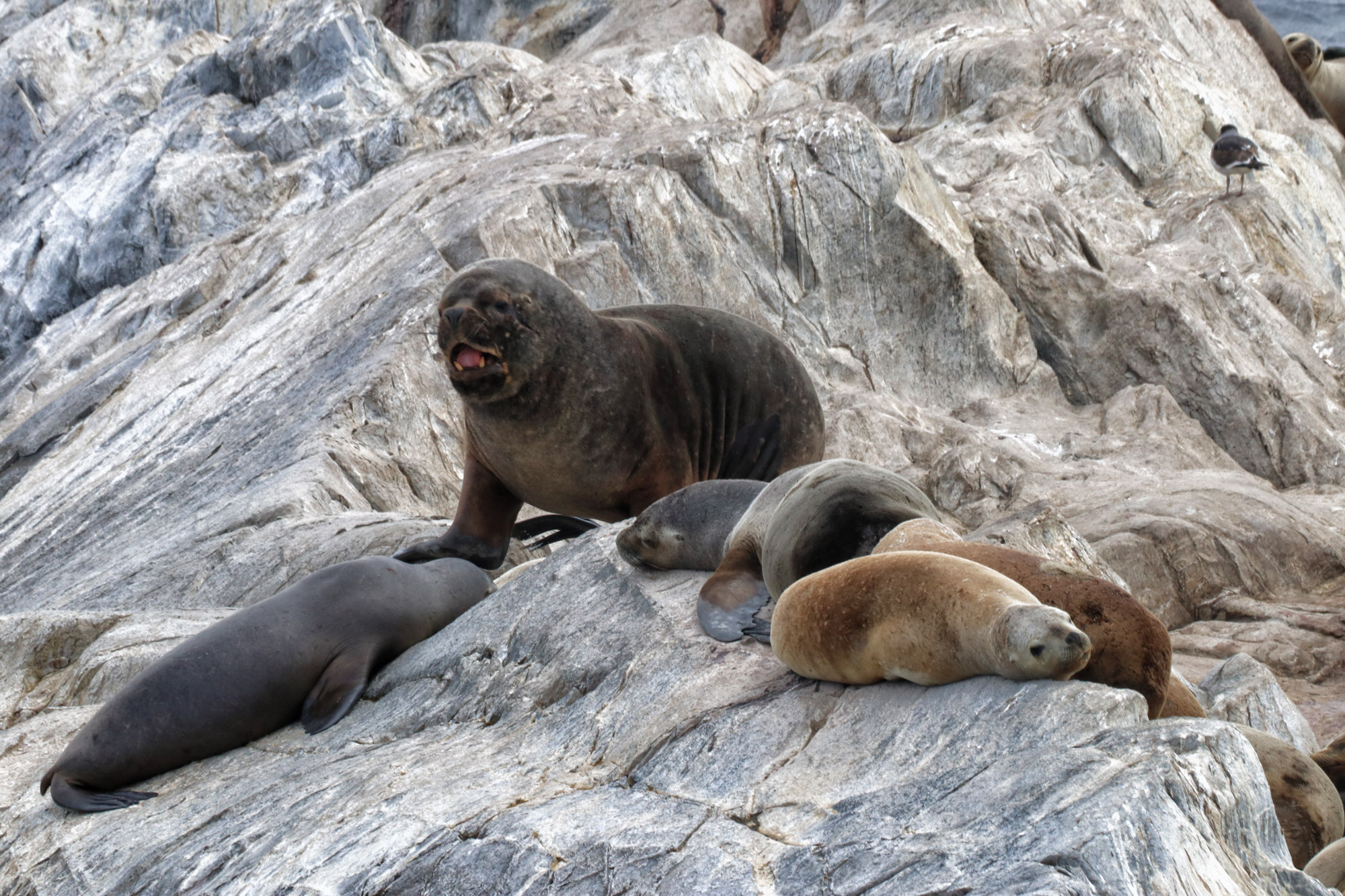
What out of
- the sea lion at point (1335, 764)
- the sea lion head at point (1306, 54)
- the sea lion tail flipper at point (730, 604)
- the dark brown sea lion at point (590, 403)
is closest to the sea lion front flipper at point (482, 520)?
A: the dark brown sea lion at point (590, 403)

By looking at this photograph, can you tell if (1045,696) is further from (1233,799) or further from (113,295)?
(113,295)

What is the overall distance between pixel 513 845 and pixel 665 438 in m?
3.54

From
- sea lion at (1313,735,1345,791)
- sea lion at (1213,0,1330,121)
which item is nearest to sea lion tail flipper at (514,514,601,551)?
sea lion at (1313,735,1345,791)

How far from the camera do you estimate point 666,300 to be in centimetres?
1032

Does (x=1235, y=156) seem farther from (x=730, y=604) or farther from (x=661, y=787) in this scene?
(x=661, y=787)

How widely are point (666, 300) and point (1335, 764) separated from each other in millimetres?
7146

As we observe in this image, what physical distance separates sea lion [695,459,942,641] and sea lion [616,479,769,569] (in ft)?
1.07

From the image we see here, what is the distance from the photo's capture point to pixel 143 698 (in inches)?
162

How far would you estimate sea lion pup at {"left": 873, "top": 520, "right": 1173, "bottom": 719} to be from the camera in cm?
269

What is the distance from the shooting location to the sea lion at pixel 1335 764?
12.8 ft

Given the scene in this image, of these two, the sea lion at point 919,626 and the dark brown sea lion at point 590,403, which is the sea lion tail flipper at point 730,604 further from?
the dark brown sea lion at point 590,403

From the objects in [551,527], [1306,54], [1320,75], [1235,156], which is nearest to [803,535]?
[551,527]

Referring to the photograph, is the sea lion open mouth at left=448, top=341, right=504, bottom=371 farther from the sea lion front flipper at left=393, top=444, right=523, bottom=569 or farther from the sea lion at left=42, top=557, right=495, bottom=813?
the sea lion at left=42, top=557, right=495, bottom=813

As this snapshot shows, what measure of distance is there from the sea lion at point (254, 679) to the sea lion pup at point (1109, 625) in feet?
8.27
